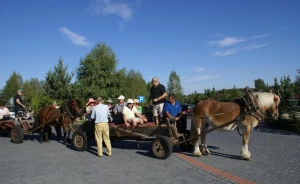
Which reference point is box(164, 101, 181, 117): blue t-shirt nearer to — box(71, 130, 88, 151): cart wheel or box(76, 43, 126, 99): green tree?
box(71, 130, 88, 151): cart wheel

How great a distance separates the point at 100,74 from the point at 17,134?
22455 mm

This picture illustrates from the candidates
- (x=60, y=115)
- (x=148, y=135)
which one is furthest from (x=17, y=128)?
(x=148, y=135)

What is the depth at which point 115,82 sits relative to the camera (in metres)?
33.5

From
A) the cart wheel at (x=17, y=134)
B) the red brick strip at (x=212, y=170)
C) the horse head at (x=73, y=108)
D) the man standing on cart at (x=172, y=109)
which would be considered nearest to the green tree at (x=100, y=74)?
the cart wheel at (x=17, y=134)

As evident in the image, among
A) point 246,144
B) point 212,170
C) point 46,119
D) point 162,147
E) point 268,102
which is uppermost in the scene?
point 268,102

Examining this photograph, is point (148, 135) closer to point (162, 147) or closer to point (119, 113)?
point (162, 147)

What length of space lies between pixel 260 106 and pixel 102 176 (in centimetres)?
423

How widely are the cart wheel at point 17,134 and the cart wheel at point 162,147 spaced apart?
619cm

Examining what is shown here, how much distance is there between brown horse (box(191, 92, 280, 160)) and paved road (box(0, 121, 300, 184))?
2.25ft

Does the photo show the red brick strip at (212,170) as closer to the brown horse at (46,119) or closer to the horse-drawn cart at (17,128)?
the brown horse at (46,119)

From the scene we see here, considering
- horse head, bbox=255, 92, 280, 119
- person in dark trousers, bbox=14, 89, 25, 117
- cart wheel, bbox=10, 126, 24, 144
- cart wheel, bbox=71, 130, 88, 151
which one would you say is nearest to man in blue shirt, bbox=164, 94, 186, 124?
horse head, bbox=255, 92, 280, 119

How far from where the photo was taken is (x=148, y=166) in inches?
260

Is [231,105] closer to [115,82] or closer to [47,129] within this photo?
[47,129]

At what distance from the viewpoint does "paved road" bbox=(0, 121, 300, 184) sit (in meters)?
5.54
